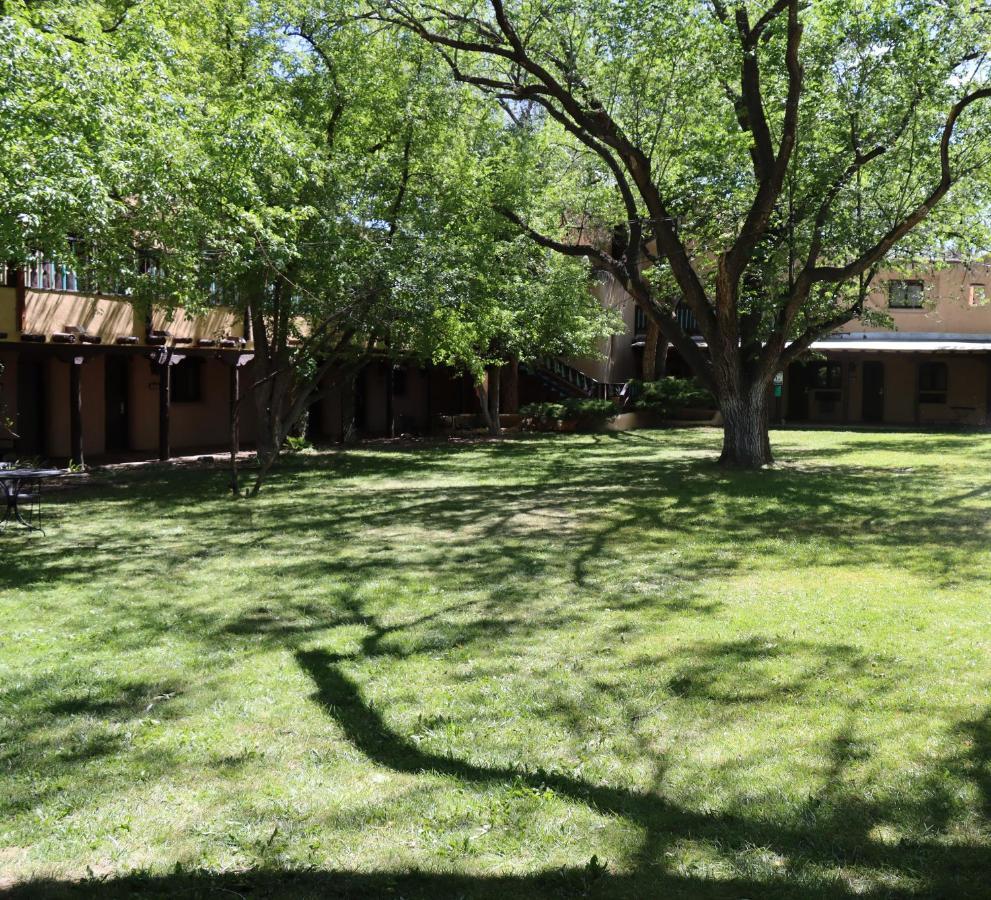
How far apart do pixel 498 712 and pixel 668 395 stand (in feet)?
93.5

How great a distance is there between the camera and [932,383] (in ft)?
113

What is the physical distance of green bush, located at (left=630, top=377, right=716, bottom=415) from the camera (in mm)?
33156

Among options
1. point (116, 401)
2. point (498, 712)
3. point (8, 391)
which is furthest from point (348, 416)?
point (498, 712)

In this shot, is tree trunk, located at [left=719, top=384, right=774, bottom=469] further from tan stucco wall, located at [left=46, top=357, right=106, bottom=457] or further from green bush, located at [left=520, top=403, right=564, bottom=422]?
tan stucco wall, located at [left=46, top=357, right=106, bottom=457]

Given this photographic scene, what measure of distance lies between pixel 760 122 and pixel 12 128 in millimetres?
11658

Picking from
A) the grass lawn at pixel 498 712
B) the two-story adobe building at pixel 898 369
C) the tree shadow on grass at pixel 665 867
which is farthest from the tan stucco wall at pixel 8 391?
the two-story adobe building at pixel 898 369

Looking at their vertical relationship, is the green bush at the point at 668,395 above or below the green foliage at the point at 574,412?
above

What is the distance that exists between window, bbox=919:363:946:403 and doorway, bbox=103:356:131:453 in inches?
1050

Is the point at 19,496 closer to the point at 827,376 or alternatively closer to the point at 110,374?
the point at 110,374

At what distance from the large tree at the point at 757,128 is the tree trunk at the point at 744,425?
3 cm

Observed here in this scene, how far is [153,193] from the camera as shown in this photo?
38.0 ft

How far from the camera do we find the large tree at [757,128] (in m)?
15.1

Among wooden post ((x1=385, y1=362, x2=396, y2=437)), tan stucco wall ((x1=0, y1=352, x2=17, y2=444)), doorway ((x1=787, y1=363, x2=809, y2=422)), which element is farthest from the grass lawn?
doorway ((x1=787, y1=363, x2=809, y2=422))

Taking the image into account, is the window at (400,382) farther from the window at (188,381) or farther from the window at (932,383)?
the window at (932,383)
